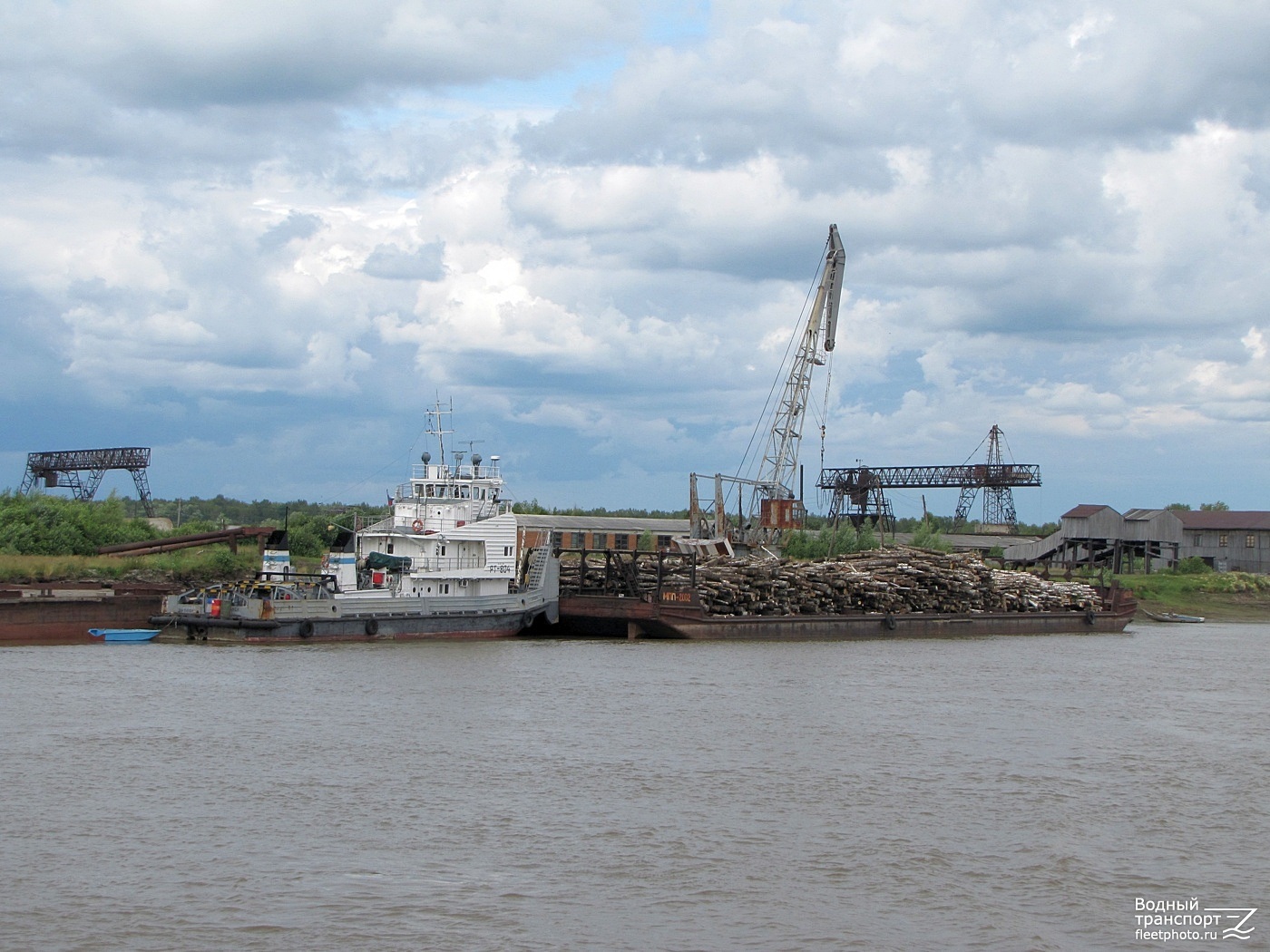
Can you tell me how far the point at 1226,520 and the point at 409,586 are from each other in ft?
215

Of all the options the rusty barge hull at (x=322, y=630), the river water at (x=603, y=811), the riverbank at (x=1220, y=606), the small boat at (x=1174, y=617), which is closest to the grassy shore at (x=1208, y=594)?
the riverbank at (x=1220, y=606)

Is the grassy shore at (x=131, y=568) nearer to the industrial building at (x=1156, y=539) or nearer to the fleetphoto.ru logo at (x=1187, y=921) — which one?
the fleetphoto.ru logo at (x=1187, y=921)

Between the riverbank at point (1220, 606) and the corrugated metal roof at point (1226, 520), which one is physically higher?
the corrugated metal roof at point (1226, 520)

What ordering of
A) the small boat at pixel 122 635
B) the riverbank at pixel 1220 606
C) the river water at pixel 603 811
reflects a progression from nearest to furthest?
the river water at pixel 603 811
the small boat at pixel 122 635
the riverbank at pixel 1220 606

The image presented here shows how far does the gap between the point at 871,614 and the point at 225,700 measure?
30.1 m

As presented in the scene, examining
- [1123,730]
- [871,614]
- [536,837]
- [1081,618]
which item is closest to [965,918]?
[536,837]

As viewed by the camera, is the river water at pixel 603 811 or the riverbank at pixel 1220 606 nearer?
the river water at pixel 603 811

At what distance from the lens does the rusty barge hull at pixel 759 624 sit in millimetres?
45844

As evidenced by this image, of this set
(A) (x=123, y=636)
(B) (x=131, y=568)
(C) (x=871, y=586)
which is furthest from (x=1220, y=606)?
(A) (x=123, y=636)

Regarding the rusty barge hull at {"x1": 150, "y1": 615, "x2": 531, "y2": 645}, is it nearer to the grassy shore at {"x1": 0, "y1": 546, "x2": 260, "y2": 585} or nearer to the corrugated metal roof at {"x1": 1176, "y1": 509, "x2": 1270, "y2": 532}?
the grassy shore at {"x1": 0, "y1": 546, "x2": 260, "y2": 585}

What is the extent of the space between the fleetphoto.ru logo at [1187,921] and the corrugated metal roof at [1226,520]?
77.9m

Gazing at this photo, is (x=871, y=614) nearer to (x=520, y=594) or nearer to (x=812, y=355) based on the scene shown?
(x=520, y=594)

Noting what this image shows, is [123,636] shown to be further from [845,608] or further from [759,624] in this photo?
[845,608]

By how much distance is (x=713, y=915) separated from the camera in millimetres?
14477
